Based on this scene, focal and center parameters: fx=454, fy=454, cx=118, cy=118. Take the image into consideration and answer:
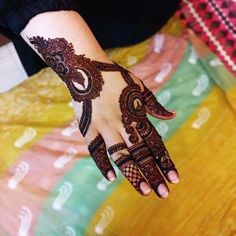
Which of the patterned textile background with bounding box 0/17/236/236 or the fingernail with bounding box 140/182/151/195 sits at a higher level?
the fingernail with bounding box 140/182/151/195

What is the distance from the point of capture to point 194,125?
955mm

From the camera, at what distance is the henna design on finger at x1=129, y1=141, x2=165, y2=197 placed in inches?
27.3

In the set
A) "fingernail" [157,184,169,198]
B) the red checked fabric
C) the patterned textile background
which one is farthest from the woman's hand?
the red checked fabric

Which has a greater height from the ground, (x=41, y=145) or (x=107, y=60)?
(x=107, y=60)

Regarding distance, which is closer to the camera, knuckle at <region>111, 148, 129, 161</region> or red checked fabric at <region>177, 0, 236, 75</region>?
knuckle at <region>111, 148, 129, 161</region>

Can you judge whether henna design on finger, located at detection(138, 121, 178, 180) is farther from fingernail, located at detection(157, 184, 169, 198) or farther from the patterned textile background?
the patterned textile background

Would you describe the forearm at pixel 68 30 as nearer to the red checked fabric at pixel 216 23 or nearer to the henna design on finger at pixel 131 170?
the henna design on finger at pixel 131 170

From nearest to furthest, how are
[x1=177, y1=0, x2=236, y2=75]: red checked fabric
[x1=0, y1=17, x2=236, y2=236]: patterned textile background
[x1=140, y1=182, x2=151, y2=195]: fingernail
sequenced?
1. [x1=140, y1=182, x2=151, y2=195]: fingernail
2. [x1=0, y1=17, x2=236, y2=236]: patterned textile background
3. [x1=177, y1=0, x2=236, y2=75]: red checked fabric

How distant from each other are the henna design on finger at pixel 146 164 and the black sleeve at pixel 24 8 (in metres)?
0.27

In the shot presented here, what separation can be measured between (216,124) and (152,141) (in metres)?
0.28

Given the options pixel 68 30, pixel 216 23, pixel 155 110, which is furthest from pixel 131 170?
pixel 216 23

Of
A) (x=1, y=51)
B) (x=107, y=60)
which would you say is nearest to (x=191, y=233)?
(x=107, y=60)

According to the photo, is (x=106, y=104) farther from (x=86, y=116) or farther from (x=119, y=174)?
(x=119, y=174)

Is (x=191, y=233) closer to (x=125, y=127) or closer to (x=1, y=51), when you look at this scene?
(x=125, y=127)
